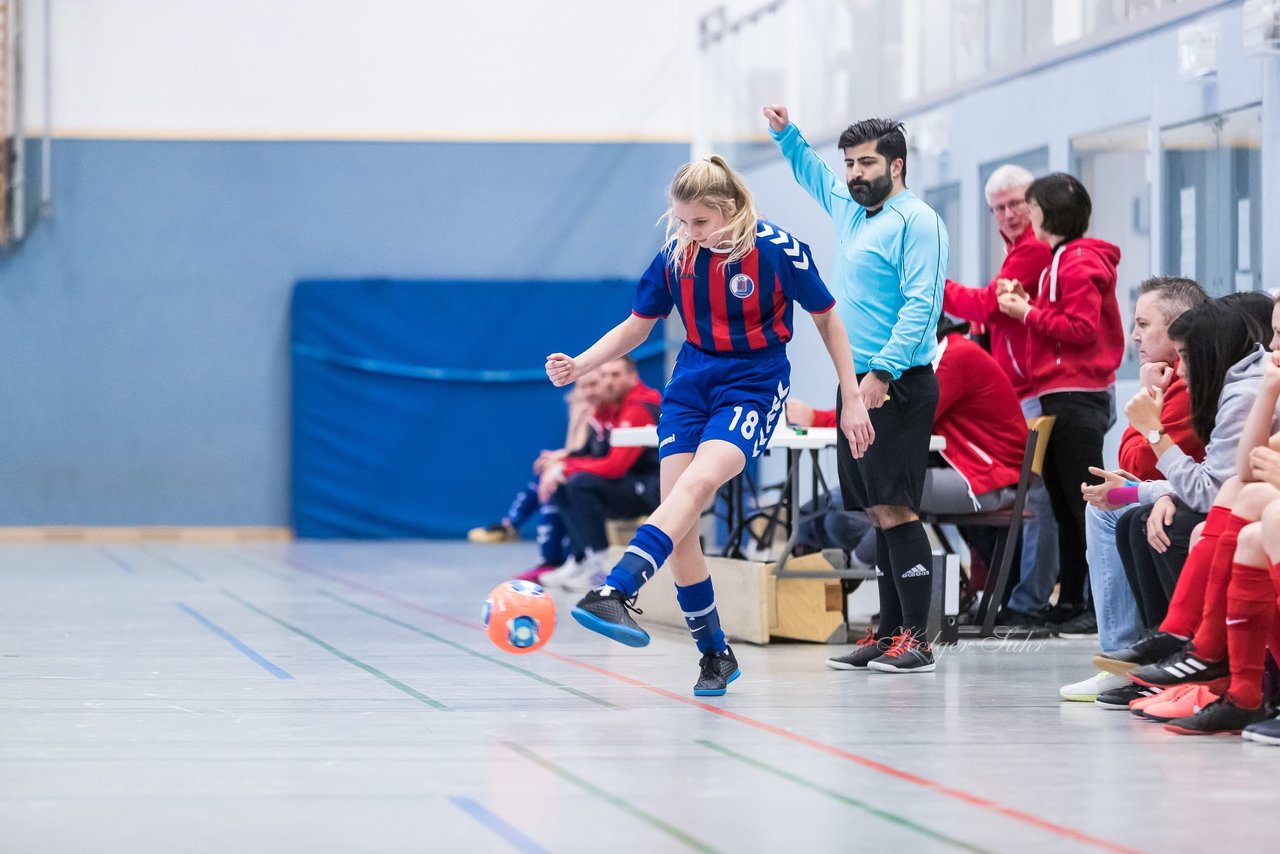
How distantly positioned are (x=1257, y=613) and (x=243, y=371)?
9.59 metres

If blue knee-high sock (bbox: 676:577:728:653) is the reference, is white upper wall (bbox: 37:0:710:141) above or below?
above

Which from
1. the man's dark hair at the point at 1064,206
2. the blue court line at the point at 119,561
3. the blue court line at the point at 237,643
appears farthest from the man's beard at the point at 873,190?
the blue court line at the point at 119,561

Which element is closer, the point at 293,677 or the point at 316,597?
the point at 293,677

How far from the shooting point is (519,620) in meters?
4.09

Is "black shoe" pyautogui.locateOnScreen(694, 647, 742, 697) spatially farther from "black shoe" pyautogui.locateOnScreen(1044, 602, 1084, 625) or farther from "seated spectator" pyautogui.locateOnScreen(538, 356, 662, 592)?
"seated spectator" pyautogui.locateOnScreen(538, 356, 662, 592)

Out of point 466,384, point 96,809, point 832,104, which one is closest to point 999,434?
point 96,809

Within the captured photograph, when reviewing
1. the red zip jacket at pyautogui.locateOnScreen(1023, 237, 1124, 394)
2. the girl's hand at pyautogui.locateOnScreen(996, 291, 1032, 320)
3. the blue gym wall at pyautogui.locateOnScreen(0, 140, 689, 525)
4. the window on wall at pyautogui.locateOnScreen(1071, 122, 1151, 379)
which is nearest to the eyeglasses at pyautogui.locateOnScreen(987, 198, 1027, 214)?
the red zip jacket at pyautogui.locateOnScreen(1023, 237, 1124, 394)

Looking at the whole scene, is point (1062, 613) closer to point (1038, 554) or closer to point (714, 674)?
point (1038, 554)

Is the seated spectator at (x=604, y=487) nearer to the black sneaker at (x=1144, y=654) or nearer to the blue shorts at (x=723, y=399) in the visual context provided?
the blue shorts at (x=723, y=399)

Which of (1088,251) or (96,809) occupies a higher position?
(1088,251)

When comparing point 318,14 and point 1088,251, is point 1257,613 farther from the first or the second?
point 318,14

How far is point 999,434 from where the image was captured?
5.99m

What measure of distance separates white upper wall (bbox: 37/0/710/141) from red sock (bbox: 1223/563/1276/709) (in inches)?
373

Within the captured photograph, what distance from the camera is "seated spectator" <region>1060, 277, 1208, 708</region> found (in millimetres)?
4559
